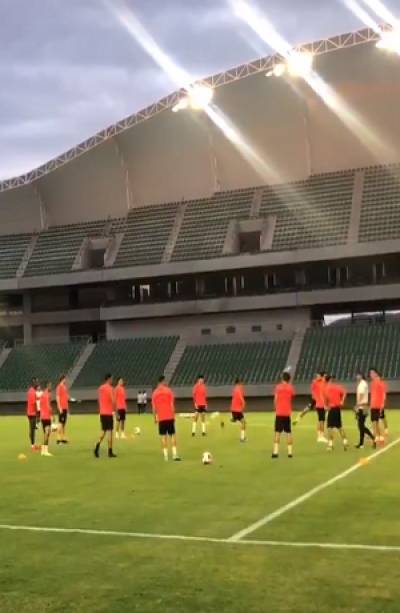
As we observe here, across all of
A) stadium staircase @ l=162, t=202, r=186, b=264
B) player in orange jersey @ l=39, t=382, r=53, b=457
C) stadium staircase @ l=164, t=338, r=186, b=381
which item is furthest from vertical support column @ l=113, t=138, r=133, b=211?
player in orange jersey @ l=39, t=382, r=53, b=457

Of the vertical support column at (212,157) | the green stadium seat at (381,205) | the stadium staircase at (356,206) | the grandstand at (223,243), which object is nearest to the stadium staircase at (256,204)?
the grandstand at (223,243)

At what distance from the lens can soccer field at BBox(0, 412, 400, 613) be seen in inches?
→ 288

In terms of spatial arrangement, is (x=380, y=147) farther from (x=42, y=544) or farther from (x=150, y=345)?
(x=42, y=544)

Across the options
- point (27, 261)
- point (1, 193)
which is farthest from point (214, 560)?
point (1, 193)

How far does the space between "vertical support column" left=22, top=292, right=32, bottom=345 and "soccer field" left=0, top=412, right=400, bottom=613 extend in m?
44.8

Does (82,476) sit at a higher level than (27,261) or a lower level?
lower

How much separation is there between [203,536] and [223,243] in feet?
147

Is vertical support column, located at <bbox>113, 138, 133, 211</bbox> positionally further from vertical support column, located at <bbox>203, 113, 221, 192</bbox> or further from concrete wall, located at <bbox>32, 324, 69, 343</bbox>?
concrete wall, located at <bbox>32, 324, 69, 343</bbox>

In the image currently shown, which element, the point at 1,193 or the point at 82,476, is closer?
the point at 82,476

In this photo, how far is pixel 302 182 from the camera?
55750mm

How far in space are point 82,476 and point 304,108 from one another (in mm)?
42474

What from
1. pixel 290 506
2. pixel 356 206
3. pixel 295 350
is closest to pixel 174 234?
pixel 356 206

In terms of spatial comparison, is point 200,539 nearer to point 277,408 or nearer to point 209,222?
point 277,408

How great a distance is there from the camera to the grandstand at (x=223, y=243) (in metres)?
49.2
